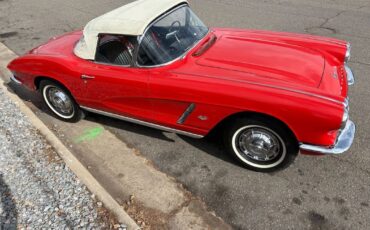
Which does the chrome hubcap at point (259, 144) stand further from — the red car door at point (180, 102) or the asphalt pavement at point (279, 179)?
the red car door at point (180, 102)

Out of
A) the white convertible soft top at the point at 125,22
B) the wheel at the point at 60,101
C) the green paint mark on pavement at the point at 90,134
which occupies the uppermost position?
the white convertible soft top at the point at 125,22

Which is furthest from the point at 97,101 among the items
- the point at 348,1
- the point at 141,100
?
the point at 348,1

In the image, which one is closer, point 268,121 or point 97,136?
point 268,121

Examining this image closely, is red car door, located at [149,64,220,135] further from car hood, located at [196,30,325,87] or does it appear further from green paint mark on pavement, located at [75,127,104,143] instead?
green paint mark on pavement, located at [75,127,104,143]

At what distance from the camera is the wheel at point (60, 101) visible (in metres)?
4.56

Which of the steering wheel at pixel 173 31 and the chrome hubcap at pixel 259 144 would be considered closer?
the chrome hubcap at pixel 259 144

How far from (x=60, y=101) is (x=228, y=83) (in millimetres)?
2586

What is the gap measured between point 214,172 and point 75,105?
215cm

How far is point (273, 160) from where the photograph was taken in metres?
3.51

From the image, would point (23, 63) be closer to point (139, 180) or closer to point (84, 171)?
point (84, 171)

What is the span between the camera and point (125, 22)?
3.80m

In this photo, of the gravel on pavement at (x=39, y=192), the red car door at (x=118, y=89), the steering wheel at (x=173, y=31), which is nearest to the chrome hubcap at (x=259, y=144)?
the red car door at (x=118, y=89)

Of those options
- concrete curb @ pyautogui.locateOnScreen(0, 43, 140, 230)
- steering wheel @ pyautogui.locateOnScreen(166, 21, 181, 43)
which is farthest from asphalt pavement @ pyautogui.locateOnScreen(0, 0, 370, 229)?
steering wheel @ pyautogui.locateOnScreen(166, 21, 181, 43)

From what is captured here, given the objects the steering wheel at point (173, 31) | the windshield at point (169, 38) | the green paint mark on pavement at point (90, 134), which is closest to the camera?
the windshield at point (169, 38)
